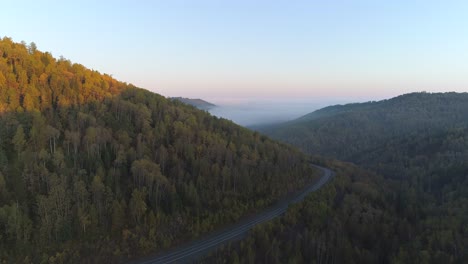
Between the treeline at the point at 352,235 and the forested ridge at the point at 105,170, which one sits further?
the treeline at the point at 352,235

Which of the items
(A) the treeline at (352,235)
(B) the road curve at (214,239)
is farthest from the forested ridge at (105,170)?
(A) the treeline at (352,235)

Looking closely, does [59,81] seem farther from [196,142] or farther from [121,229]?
[121,229]

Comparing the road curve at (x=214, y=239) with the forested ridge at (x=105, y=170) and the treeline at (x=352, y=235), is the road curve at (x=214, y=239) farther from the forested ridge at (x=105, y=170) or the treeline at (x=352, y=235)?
the treeline at (x=352, y=235)

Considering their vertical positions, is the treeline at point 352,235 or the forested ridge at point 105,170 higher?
the forested ridge at point 105,170

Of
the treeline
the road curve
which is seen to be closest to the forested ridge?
the road curve

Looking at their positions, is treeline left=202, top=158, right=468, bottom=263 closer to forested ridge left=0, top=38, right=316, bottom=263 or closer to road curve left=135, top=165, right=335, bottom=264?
road curve left=135, top=165, right=335, bottom=264

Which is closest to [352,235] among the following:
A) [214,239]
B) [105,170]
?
[214,239]

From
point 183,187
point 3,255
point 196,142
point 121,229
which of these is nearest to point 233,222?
point 183,187

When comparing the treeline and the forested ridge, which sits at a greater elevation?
the forested ridge
